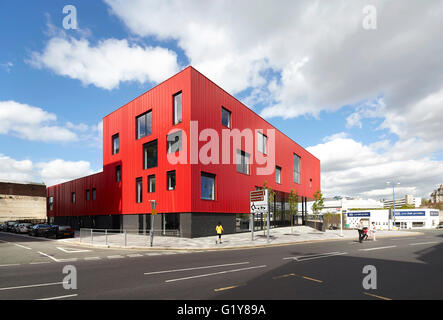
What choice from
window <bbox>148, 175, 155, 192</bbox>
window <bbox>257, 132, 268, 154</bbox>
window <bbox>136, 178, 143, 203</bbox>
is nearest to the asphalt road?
window <bbox>148, 175, 155, 192</bbox>

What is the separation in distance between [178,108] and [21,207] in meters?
62.6

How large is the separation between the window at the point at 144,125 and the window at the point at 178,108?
4.53 m

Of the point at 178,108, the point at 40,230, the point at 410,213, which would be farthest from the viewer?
the point at 410,213

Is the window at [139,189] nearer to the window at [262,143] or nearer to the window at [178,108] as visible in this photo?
the window at [178,108]

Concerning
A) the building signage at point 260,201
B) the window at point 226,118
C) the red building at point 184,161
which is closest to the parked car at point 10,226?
the red building at point 184,161

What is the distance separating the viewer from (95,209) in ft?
132

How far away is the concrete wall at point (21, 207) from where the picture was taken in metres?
65.9

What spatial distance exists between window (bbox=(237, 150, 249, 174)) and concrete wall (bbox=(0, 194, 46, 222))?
2433 inches

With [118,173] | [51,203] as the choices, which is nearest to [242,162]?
[118,173]

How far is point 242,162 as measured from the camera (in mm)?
32688

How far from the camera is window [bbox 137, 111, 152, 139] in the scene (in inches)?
1228

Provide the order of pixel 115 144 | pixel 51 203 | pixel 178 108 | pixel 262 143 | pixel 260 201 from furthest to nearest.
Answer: pixel 51 203
pixel 262 143
pixel 115 144
pixel 178 108
pixel 260 201

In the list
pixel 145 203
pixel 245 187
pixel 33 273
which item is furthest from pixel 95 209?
pixel 33 273

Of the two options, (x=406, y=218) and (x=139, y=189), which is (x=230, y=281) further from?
(x=406, y=218)
